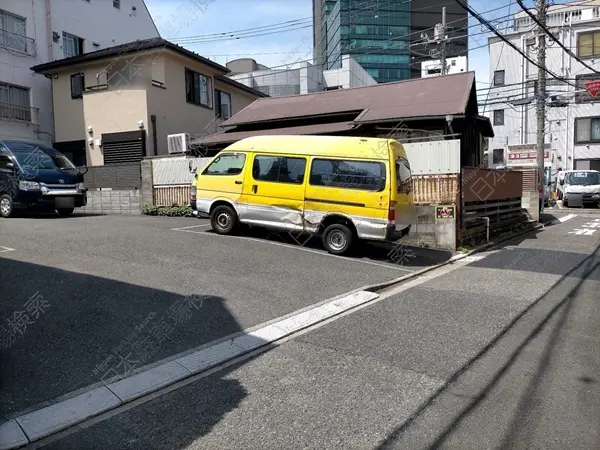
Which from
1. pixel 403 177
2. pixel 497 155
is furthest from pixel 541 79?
pixel 497 155

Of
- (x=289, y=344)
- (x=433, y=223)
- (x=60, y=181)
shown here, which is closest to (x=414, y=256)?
(x=433, y=223)

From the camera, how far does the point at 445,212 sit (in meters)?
11.3

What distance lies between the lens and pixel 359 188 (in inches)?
370

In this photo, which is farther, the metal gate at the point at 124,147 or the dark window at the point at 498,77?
the dark window at the point at 498,77

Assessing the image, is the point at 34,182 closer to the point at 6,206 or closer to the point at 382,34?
the point at 6,206

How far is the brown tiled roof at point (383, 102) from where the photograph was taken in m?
13.4

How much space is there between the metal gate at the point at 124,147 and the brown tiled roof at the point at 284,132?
2653 millimetres

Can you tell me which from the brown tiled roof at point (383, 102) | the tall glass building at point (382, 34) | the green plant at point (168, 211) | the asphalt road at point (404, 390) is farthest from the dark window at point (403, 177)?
the tall glass building at point (382, 34)

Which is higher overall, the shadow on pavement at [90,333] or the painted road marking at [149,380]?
the shadow on pavement at [90,333]

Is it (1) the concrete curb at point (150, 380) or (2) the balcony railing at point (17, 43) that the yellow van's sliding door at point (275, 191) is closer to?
(1) the concrete curb at point (150, 380)

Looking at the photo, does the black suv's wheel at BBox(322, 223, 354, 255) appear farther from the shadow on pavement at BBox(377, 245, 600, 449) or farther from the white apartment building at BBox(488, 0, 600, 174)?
the white apartment building at BBox(488, 0, 600, 174)

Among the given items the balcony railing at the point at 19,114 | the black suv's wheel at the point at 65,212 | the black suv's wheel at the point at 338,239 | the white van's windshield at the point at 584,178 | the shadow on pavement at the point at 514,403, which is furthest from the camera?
the white van's windshield at the point at 584,178

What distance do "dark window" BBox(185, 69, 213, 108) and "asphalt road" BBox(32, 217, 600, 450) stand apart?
54.9ft

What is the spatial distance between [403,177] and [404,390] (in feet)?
20.9
